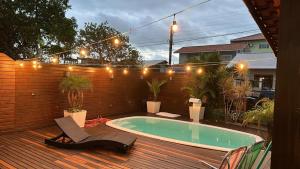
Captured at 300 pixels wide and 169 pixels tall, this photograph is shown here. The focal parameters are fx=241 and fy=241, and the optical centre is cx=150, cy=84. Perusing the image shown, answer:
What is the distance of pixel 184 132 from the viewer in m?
8.49

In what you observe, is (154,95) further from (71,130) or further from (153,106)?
(71,130)

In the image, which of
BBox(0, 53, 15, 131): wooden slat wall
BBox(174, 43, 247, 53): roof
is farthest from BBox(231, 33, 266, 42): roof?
BBox(0, 53, 15, 131): wooden slat wall

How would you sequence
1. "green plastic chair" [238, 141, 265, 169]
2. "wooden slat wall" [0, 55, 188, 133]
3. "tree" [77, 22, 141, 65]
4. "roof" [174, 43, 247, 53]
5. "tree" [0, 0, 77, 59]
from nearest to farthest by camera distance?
1. "green plastic chair" [238, 141, 265, 169]
2. "wooden slat wall" [0, 55, 188, 133]
3. "tree" [0, 0, 77, 59]
4. "tree" [77, 22, 141, 65]
5. "roof" [174, 43, 247, 53]

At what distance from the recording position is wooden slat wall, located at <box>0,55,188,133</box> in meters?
6.66

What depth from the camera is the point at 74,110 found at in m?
7.61

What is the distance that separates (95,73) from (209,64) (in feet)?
15.3

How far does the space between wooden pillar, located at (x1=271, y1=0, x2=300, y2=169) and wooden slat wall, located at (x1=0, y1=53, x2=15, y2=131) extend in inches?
279

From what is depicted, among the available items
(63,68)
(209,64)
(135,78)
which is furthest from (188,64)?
(63,68)

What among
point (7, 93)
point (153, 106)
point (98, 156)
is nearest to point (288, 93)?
point (98, 156)

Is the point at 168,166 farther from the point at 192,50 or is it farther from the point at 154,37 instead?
the point at 192,50

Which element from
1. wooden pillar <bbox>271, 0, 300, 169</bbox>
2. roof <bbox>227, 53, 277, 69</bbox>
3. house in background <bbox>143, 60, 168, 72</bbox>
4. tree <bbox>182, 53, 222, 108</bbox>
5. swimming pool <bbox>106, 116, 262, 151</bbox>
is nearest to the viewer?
wooden pillar <bbox>271, 0, 300, 169</bbox>

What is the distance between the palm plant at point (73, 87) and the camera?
7.56 m

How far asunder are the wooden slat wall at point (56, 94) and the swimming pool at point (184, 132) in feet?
4.34

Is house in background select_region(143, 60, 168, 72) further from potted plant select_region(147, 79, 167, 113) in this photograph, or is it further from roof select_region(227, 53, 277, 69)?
roof select_region(227, 53, 277, 69)
